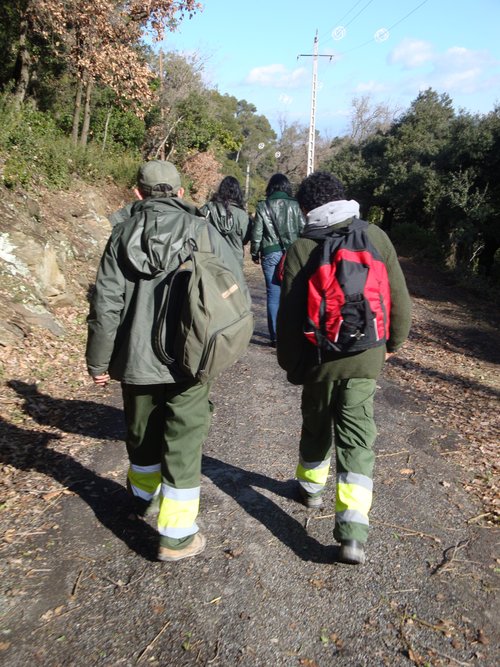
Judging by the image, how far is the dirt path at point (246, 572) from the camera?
2600mm

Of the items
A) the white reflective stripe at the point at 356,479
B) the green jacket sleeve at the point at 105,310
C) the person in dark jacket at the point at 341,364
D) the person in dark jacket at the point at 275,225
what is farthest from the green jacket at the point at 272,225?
the white reflective stripe at the point at 356,479

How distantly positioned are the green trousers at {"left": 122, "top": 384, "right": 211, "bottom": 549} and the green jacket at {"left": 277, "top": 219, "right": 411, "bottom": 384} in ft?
1.71

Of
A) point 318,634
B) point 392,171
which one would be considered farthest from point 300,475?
point 392,171

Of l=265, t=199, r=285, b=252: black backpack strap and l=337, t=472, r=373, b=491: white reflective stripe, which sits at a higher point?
l=265, t=199, r=285, b=252: black backpack strap

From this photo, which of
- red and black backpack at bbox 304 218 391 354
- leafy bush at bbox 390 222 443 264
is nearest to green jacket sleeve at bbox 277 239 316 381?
red and black backpack at bbox 304 218 391 354

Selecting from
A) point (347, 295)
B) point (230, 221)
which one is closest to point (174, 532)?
point (347, 295)

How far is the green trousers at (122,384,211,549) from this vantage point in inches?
122

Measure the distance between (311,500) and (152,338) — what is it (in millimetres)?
1534

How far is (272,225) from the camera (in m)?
7.16

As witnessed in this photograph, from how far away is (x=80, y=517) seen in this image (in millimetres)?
3627

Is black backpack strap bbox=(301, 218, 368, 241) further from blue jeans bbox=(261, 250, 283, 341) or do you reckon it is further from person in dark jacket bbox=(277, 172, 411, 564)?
blue jeans bbox=(261, 250, 283, 341)

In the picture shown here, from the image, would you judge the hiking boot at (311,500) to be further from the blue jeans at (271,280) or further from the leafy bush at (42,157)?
the leafy bush at (42,157)

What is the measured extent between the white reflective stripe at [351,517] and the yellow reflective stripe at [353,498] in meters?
0.01

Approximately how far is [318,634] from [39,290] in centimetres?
629
